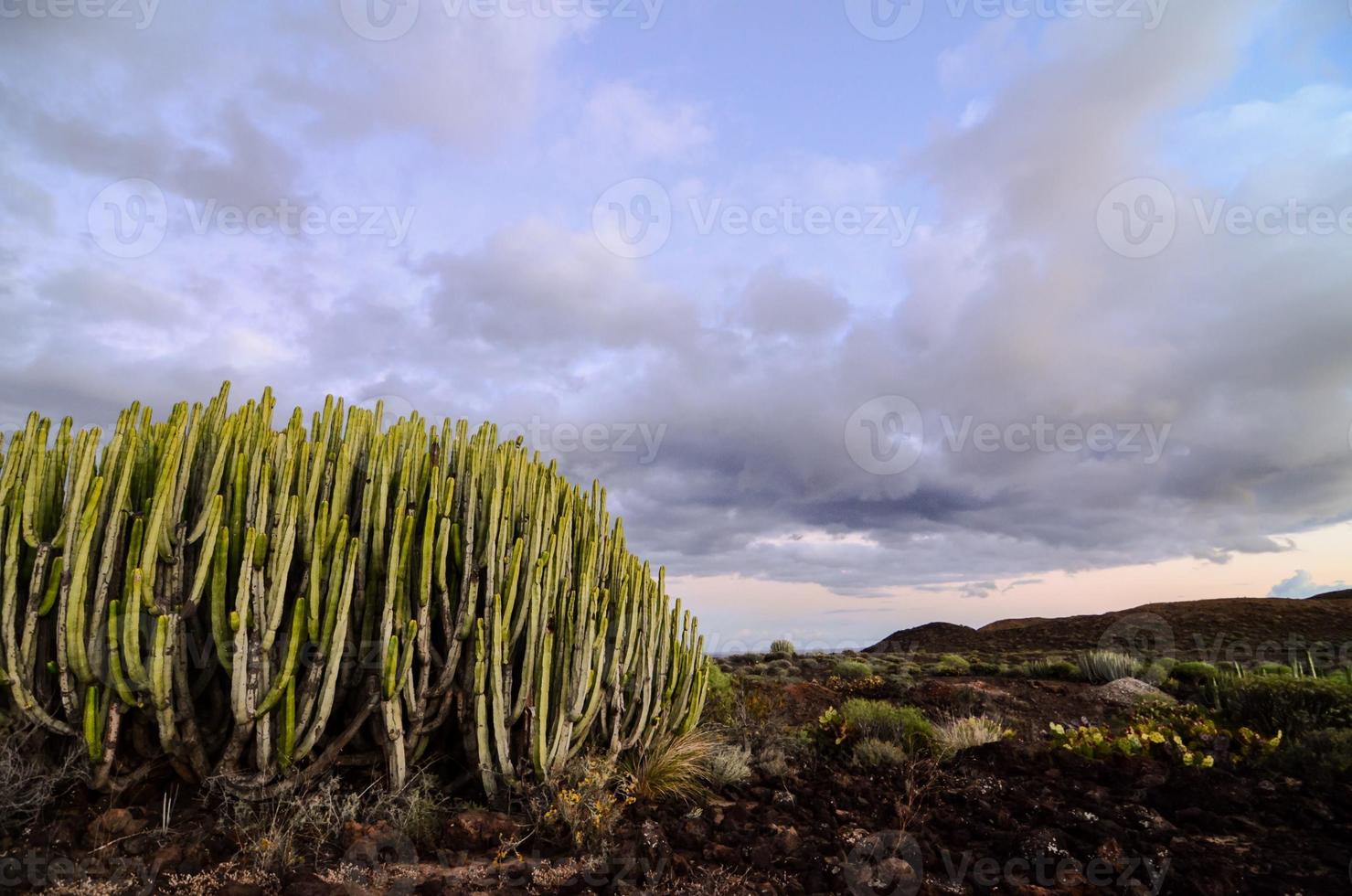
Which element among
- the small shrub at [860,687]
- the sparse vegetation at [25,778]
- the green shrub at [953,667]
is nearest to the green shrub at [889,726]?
the small shrub at [860,687]

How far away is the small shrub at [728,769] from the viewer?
6.18m

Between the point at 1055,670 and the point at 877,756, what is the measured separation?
10.5 meters

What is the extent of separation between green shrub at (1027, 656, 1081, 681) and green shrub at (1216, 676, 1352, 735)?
552 cm

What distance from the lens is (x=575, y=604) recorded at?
570 centimetres

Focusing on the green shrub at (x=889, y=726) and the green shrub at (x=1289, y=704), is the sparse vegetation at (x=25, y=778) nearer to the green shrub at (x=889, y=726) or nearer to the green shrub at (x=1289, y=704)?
the green shrub at (x=889, y=726)

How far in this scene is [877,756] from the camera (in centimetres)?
689

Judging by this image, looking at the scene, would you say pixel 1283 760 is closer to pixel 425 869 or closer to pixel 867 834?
pixel 867 834

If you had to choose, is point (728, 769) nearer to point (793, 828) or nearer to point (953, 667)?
point (793, 828)

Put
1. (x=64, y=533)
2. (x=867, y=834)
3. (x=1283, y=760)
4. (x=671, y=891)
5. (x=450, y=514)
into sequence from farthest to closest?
(x=1283, y=760) < (x=450, y=514) < (x=867, y=834) < (x=64, y=533) < (x=671, y=891)

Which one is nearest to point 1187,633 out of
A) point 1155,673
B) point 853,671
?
point 1155,673

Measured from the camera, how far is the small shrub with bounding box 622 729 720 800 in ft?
19.0

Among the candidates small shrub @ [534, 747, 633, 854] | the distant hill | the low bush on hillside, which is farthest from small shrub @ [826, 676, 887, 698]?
the distant hill

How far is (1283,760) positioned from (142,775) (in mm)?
8840

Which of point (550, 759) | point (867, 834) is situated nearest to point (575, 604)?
point (550, 759)
